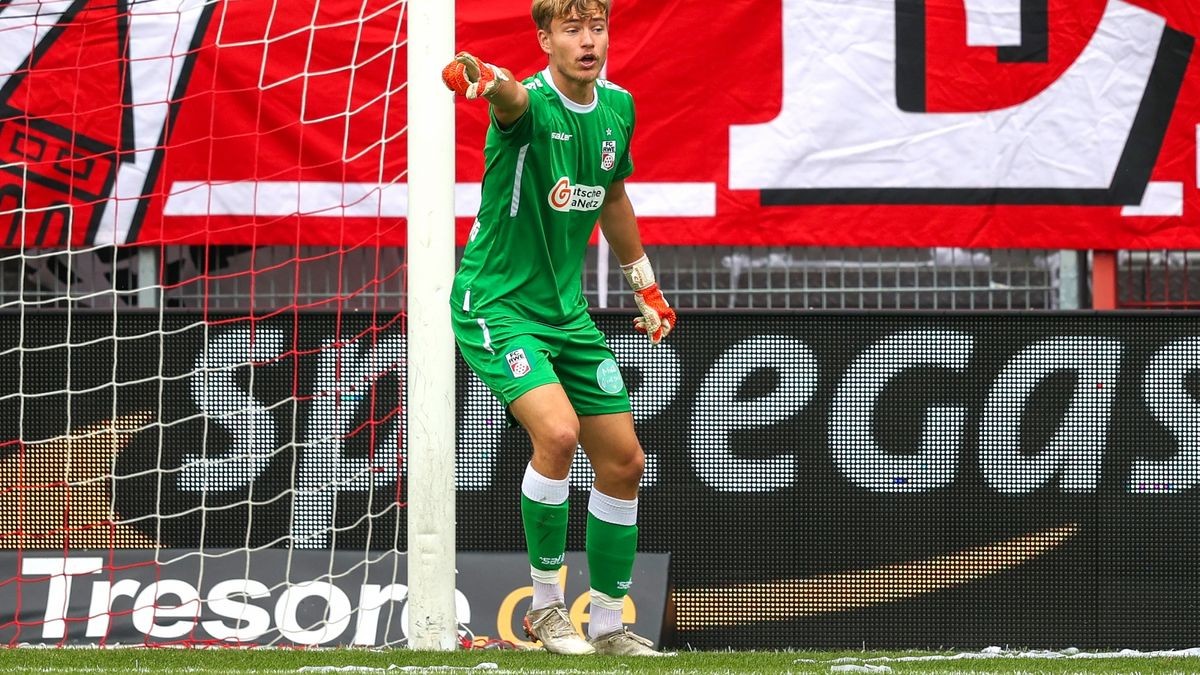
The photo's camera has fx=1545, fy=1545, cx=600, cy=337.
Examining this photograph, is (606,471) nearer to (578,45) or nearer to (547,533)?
(547,533)

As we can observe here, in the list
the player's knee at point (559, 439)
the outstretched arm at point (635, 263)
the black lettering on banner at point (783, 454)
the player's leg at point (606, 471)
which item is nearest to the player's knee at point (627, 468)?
the player's leg at point (606, 471)

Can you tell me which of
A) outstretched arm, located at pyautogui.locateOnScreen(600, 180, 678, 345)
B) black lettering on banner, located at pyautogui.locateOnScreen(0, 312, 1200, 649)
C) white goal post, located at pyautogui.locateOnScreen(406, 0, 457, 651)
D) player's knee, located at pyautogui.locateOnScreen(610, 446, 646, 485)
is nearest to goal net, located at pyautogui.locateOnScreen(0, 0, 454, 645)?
black lettering on banner, located at pyautogui.locateOnScreen(0, 312, 1200, 649)

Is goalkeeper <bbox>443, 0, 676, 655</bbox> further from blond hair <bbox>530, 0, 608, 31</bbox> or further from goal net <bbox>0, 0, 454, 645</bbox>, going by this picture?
goal net <bbox>0, 0, 454, 645</bbox>

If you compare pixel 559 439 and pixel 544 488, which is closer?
pixel 559 439

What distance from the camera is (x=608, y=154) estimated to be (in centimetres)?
441

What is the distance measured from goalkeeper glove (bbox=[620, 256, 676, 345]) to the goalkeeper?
0.73ft

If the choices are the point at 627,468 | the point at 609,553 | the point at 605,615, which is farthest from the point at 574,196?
the point at 605,615

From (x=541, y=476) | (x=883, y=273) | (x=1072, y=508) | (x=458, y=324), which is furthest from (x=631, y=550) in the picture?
(x=883, y=273)

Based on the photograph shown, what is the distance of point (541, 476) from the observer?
431 centimetres

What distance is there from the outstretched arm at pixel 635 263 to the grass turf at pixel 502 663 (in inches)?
39.0

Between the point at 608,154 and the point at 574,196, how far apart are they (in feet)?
0.56

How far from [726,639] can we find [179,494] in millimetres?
2061

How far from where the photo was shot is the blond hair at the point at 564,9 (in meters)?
4.20

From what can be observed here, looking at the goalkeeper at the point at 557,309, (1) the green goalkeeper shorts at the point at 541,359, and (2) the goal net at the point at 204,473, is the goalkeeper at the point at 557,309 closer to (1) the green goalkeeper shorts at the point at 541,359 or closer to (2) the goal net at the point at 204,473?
(1) the green goalkeeper shorts at the point at 541,359
